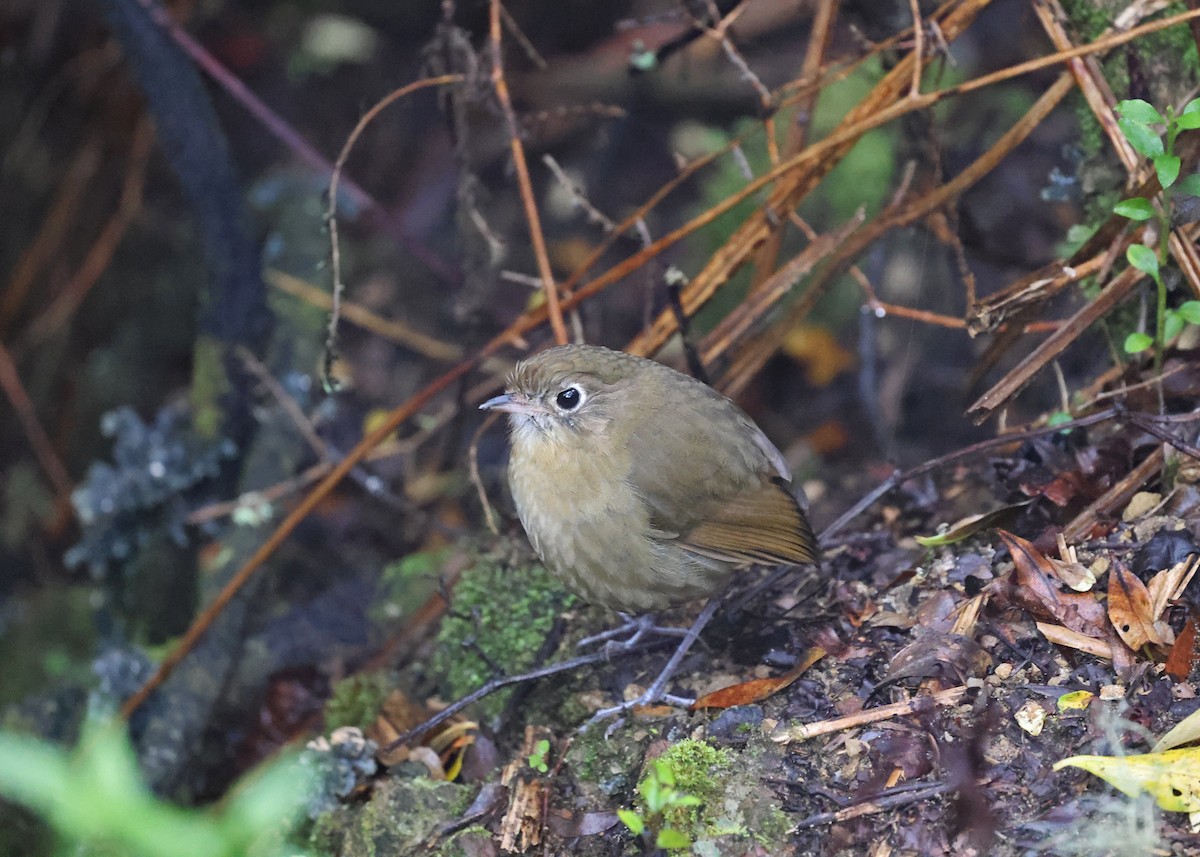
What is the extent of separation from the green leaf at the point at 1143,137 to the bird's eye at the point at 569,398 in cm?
154

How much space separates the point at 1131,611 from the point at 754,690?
92cm

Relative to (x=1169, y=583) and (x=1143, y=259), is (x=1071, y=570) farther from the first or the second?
(x=1143, y=259)

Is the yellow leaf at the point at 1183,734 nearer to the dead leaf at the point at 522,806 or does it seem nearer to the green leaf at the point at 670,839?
the green leaf at the point at 670,839

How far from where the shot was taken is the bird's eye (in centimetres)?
311

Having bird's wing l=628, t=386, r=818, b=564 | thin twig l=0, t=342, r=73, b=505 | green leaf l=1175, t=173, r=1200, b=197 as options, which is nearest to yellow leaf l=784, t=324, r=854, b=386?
bird's wing l=628, t=386, r=818, b=564

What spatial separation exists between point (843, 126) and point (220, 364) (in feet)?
8.50

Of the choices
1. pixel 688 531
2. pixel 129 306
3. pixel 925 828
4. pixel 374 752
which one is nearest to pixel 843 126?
pixel 688 531

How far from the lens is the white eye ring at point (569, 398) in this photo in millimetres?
3113

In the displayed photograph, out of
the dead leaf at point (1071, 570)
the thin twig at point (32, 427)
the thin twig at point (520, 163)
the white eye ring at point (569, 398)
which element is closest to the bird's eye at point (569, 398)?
the white eye ring at point (569, 398)

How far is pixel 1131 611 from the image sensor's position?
8.43 ft

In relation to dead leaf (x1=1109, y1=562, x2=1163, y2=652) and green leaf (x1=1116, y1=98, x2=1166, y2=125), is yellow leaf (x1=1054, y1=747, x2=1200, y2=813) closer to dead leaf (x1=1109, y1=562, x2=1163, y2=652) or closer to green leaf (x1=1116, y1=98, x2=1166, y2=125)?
dead leaf (x1=1109, y1=562, x2=1163, y2=652)

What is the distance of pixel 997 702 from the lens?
98.6 inches

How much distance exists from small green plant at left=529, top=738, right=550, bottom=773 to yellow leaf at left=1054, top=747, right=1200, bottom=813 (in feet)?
4.17

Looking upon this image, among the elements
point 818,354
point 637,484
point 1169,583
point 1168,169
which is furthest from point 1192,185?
point 818,354
